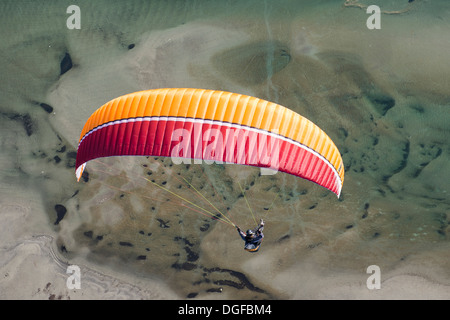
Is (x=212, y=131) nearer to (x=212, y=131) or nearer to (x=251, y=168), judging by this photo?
(x=212, y=131)

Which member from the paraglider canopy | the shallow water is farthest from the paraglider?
the shallow water

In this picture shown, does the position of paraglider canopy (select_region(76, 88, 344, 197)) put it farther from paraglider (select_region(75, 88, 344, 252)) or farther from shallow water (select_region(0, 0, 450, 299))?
shallow water (select_region(0, 0, 450, 299))

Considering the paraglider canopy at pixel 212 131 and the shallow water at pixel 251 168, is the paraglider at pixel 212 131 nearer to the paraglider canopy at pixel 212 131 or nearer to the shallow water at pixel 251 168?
the paraglider canopy at pixel 212 131

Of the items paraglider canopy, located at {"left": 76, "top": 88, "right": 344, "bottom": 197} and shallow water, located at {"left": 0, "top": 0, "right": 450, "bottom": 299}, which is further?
shallow water, located at {"left": 0, "top": 0, "right": 450, "bottom": 299}

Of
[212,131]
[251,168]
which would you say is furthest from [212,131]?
[251,168]

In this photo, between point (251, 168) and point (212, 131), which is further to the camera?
point (251, 168)

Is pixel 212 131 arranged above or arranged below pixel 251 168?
below

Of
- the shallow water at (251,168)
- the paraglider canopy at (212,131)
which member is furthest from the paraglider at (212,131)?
the shallow water at (251,168)
